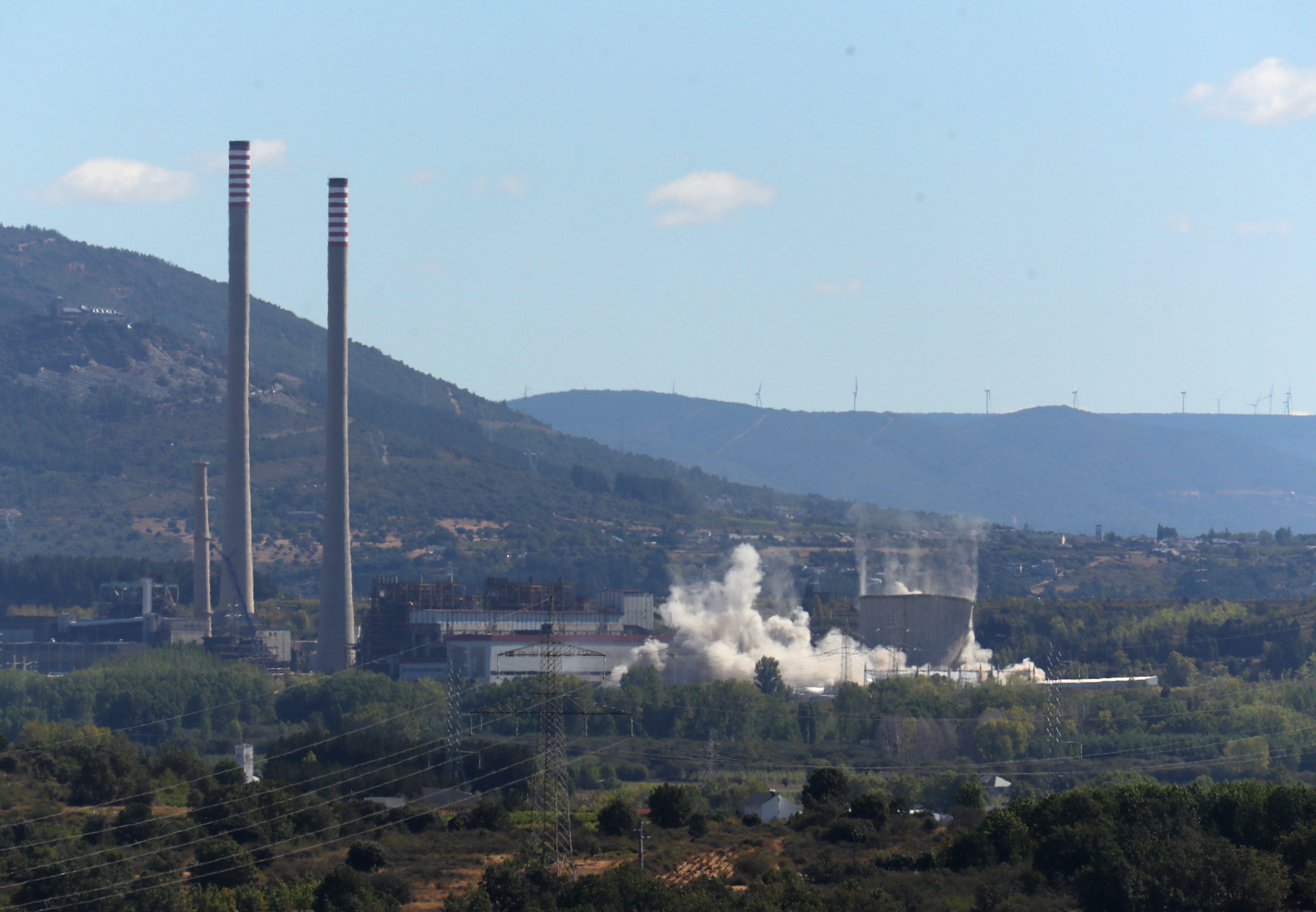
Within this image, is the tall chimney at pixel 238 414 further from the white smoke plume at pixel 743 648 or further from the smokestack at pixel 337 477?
the white smoke plume at pixel 743 648

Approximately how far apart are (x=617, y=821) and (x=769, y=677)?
256ft

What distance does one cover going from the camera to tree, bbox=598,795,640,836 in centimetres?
8925

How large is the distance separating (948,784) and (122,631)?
8871 cm

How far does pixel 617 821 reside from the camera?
89.5 meters

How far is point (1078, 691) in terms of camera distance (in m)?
165

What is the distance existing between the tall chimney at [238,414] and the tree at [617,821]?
287 ft

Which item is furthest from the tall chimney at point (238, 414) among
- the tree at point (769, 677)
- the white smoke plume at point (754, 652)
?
the tree at point (769, 677)

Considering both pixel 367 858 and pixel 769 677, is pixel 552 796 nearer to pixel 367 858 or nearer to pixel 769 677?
pixel 367 858

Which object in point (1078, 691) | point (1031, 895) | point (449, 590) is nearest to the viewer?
point (1031, 895)

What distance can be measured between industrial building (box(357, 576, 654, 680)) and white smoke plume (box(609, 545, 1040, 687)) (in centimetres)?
383

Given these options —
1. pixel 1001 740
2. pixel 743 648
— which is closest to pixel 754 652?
pixel 743 648

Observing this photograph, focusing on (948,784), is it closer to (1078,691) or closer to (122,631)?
(1078,691)

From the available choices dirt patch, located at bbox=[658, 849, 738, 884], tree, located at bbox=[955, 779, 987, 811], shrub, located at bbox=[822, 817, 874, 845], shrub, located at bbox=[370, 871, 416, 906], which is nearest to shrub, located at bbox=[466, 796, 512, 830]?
dirt patch, located at bbox=[658, 849, 738, 884]

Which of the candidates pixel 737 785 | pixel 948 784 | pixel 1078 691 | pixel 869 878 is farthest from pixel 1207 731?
pixel 869 878
